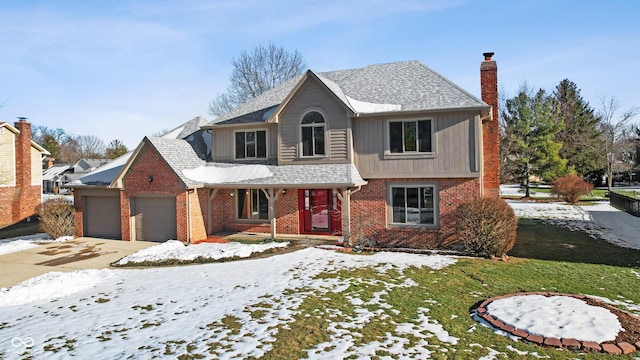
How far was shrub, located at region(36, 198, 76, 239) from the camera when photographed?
1777 centimetres

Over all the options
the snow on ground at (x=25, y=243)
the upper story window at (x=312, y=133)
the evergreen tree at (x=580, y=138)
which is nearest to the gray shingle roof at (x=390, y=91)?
the upper story window at (x=312, y=133)

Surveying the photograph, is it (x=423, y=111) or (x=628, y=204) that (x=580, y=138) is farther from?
(x=423, y=111)

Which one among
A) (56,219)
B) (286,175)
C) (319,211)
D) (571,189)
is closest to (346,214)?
(319,211)

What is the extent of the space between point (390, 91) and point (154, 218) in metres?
11.4

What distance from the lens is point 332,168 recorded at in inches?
622

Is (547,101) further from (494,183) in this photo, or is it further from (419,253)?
(419,253)

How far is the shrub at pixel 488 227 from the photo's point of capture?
12672 mm

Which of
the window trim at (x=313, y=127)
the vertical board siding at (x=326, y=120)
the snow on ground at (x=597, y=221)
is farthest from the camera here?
the snow on ground at (x=597, y=221)

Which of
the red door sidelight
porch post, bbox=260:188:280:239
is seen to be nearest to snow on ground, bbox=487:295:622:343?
the red door sidelight

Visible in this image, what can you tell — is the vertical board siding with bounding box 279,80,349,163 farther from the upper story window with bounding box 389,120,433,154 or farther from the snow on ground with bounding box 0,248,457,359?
the snow on ground with bounding box 0,248,457,359

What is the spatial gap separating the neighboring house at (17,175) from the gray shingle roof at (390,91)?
1560 cm

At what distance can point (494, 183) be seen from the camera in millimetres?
16344

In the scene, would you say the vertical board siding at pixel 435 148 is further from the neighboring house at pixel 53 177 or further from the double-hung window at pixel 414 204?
the neighboring house at pixel 53 177

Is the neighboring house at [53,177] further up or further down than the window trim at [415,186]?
further up
